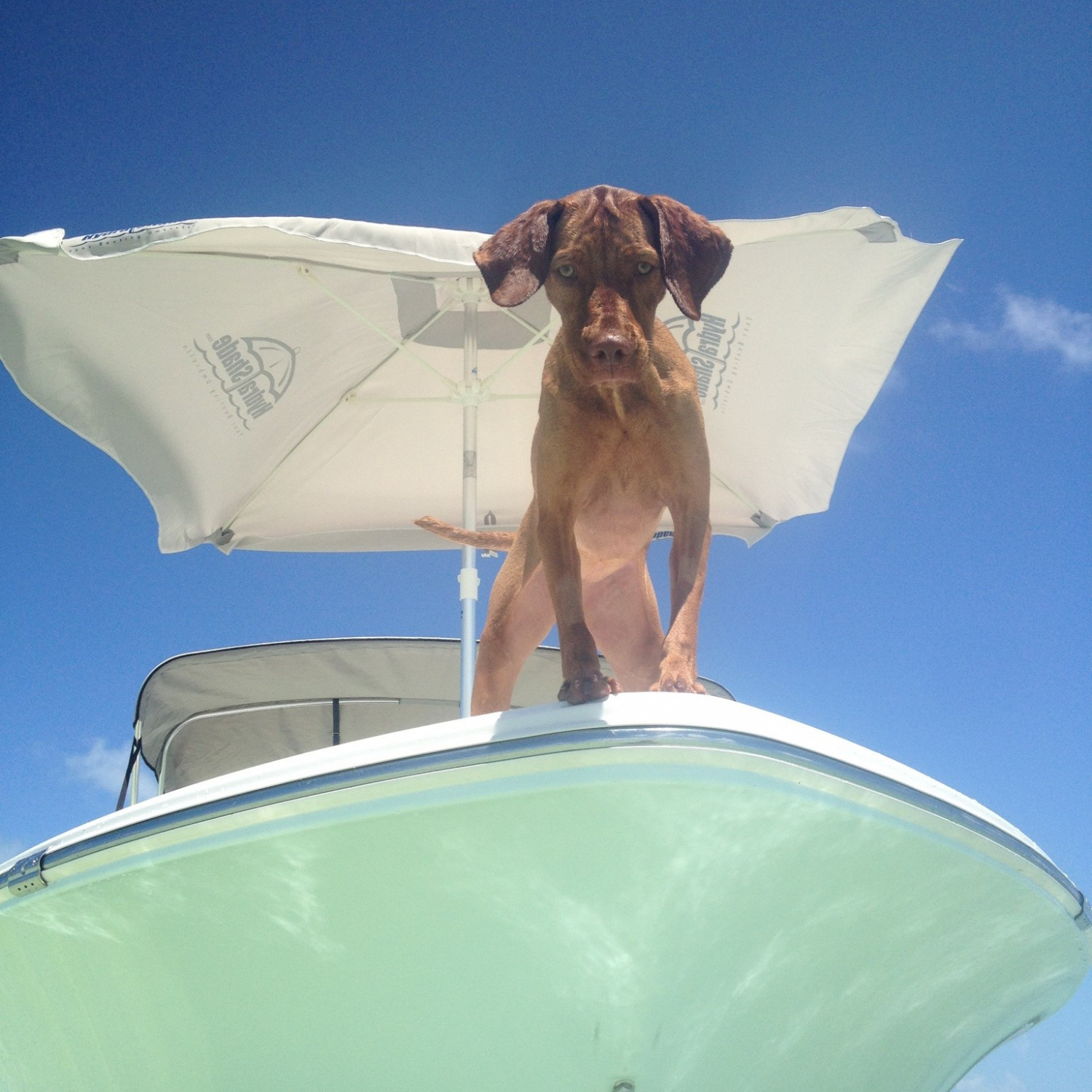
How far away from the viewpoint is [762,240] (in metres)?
3.41

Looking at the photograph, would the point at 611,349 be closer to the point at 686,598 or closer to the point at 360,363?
the point at 686,598

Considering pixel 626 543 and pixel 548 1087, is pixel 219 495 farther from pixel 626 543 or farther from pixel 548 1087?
pixel 548 1087

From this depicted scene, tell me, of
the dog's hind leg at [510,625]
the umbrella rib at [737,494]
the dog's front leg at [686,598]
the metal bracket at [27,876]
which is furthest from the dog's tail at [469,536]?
the umbrella rib at [737,494]

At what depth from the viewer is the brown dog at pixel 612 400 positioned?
71.5 inches

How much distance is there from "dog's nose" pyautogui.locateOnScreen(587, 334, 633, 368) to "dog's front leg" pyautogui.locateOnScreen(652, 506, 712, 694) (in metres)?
0.47

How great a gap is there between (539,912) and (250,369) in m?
3.29

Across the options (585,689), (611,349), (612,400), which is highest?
(612,400)

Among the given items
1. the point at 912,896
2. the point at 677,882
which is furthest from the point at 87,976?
the point at 912,896

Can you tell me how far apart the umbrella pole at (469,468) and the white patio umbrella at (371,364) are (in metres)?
0.01

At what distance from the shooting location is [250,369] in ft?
14.7

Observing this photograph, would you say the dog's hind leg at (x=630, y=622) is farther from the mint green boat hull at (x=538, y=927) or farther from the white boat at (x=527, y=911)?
the mint green boat hull at (x=538, y=927)

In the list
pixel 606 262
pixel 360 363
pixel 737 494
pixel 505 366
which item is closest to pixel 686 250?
pixel 606 262

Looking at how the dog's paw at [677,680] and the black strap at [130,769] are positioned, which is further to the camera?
the black strap at [130,769]

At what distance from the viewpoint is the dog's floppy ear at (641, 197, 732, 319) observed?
187cm
